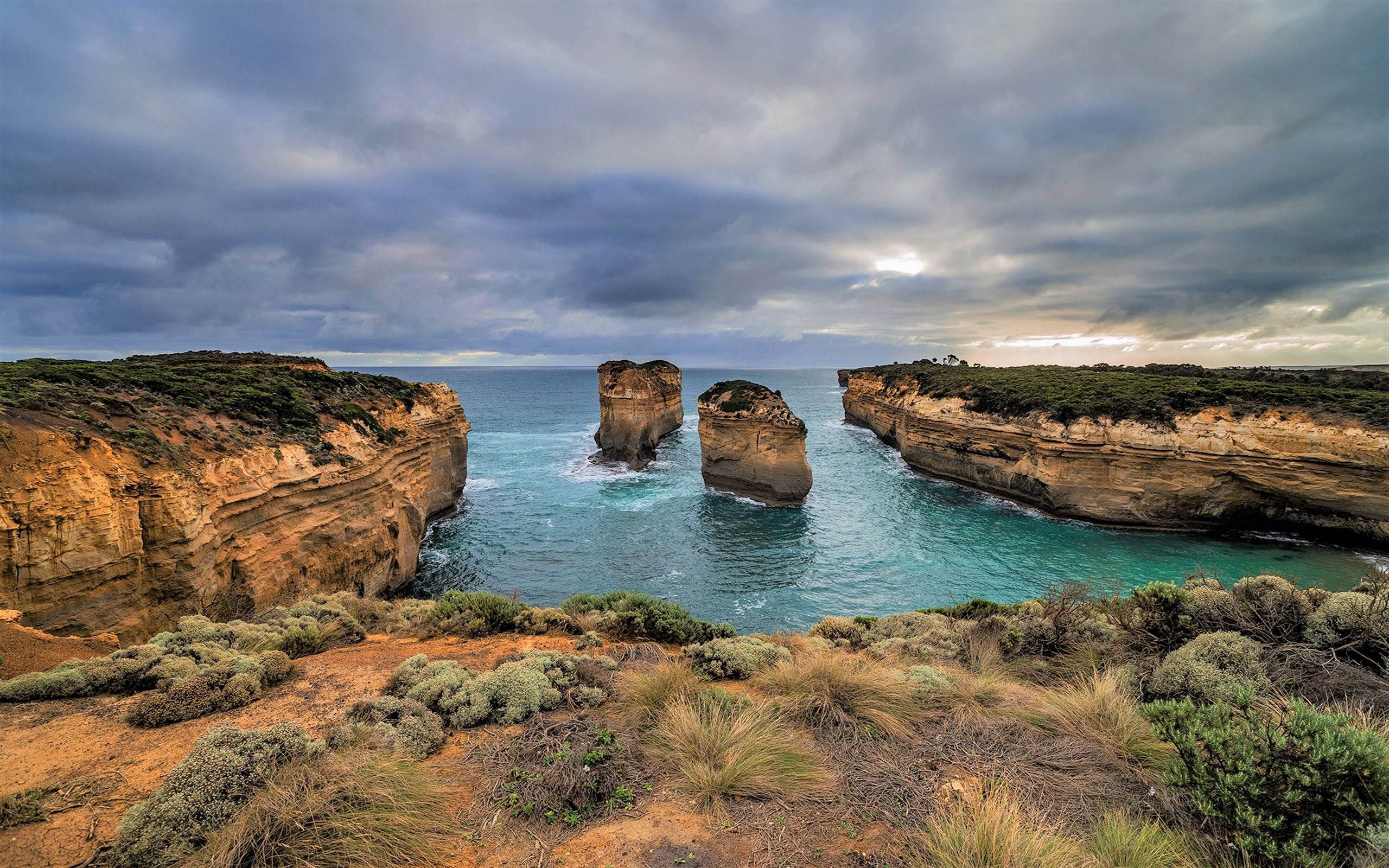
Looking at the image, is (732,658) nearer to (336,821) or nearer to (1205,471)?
(336,821)

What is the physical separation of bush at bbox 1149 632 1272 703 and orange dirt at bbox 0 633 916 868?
407cm

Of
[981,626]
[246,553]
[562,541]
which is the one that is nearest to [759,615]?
[981,626]

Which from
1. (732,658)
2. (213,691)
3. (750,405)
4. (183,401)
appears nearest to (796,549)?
(750,405)

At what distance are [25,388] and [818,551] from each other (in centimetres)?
2208

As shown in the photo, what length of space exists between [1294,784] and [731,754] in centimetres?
347

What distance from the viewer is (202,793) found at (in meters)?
3.06

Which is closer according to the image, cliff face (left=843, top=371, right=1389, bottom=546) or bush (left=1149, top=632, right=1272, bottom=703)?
bush (left=1149, top=632, right=1272, bottom=703)

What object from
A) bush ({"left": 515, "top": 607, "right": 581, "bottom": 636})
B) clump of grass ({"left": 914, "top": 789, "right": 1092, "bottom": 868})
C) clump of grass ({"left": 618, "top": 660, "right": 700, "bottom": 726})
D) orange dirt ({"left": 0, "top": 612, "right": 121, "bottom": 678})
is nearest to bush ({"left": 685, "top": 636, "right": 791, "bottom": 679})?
clump of grass ({"left": 618, "top": 660, "right": 700, "bottom": 726})

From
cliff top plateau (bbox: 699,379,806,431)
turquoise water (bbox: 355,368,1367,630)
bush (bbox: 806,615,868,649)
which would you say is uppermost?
cliff top plateau (bbox: 699,379,806,431)

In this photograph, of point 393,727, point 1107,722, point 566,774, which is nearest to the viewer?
point 566,774

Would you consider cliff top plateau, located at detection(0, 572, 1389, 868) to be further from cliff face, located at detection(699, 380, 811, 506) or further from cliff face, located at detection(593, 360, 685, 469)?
cliff face, located at detection(593, 360, 685, 469)

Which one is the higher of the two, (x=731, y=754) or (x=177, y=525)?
(x=177, y=525)

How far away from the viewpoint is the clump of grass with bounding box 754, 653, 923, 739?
4.72 metres

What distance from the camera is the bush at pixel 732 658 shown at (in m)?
6.33
